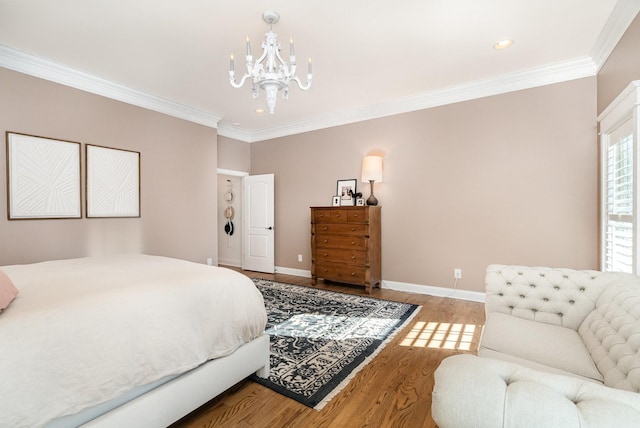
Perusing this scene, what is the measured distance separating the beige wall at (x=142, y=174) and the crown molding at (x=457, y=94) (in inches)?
45.3

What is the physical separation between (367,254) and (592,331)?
2.80 metres

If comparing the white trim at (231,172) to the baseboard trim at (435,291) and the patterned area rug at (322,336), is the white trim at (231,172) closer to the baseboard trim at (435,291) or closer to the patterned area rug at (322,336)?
the patterned area rug at (322,336)

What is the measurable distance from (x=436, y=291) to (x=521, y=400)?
3.63 metres

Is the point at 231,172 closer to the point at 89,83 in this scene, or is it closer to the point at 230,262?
the point at 230,262

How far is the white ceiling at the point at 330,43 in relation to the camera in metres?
2.36

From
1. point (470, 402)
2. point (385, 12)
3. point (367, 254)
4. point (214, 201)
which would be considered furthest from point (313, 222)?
point (470, 402)

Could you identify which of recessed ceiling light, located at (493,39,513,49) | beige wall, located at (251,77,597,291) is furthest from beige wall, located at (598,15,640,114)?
recessed ceiling light, located at (493,39,513,49)

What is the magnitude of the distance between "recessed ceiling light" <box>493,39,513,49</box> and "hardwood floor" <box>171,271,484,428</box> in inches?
107

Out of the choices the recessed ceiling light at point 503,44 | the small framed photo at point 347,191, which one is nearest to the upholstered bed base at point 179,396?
the small framed photo at point 347,191

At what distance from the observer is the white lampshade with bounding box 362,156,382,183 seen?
4.33 meters

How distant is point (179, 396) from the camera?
1.51 meters

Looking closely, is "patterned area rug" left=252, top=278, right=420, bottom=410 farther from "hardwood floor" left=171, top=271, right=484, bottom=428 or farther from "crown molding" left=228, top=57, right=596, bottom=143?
"crown molding" left=228, top=57, right=596, bottom=143

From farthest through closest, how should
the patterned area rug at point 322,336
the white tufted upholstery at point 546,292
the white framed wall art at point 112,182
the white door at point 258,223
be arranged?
the white door at point 258,223 < the white framed wall art at point 112,182 < the patterned area rug at point 322,336 < the white tufted upholstery at point 546,292

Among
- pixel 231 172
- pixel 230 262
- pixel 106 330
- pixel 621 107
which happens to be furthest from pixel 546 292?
pixel 230 262
